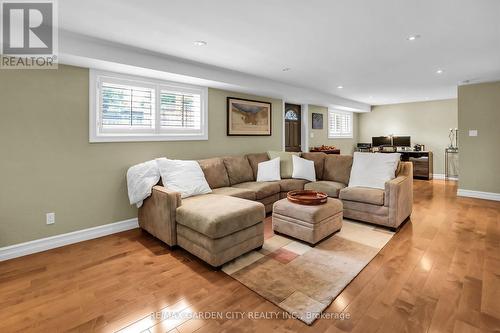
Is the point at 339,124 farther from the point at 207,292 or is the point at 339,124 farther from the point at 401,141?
the point at 207,292

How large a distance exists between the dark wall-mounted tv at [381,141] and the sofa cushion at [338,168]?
14.8 feet

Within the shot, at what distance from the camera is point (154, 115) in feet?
12.4

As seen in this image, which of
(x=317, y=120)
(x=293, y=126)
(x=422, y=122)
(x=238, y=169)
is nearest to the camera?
(x=238, y=169)

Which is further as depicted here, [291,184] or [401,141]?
[401,141]

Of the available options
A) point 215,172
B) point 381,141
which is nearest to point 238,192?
point 215,172

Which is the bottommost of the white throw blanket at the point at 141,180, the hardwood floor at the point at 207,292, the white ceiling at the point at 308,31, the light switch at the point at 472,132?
the hardwood floor at the point at 207,292

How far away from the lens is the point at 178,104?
4.07 metres

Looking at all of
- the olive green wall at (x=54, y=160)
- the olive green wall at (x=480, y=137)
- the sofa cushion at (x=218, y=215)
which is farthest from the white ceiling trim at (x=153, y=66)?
the olive green wall at (x=480, y=137)

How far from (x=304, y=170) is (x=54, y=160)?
3.53m

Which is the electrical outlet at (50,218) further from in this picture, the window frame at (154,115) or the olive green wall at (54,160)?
the window frame at (154,115)

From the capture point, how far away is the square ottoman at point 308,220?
282 cm

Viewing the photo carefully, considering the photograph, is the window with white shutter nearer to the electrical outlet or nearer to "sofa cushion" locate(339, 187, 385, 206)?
"sofa cushion" locate(339, 187, 385, 206)

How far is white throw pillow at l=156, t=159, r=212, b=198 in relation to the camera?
3.18m
